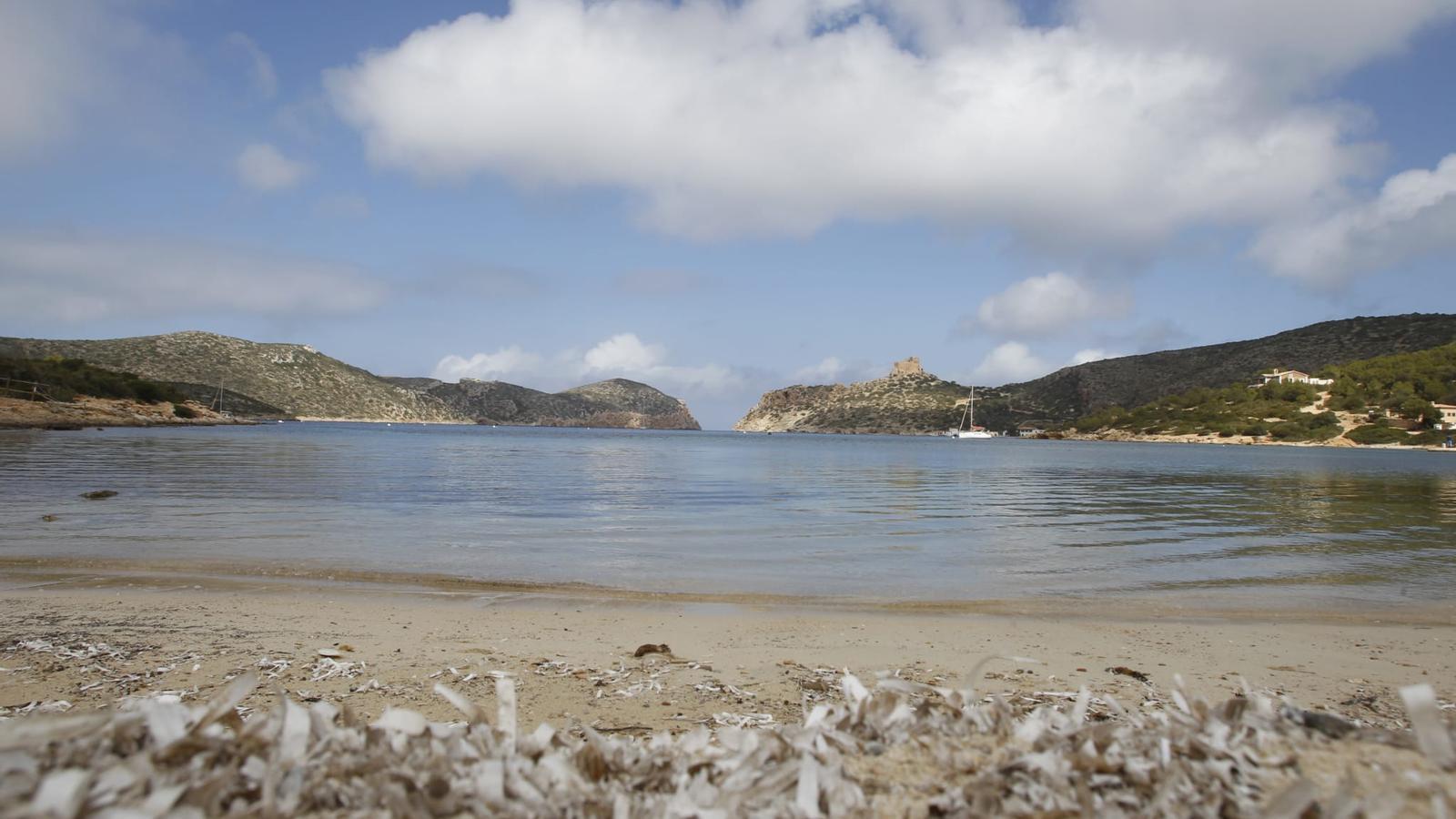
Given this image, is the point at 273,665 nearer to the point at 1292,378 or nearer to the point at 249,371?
the point at 1292,378

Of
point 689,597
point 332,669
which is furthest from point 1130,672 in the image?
point 332,669

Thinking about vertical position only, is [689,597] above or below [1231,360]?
below

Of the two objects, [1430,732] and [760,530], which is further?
[760,530]

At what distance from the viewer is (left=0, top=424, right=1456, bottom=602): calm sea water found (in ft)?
36.5

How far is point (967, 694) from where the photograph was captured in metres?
3.20

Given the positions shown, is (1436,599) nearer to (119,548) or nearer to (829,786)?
(829,786)

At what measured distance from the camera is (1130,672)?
21.0ft

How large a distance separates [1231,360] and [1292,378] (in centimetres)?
2686

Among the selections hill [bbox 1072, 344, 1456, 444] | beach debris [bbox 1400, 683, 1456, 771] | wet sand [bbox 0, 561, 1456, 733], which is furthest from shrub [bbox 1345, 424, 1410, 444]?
beach debris [bbox 1400, 683, 1456, 771]

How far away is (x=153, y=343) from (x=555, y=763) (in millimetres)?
173143

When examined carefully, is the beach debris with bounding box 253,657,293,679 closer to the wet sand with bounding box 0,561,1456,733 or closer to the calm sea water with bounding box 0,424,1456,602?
the wet sand with bounding box 0,561,1456,733

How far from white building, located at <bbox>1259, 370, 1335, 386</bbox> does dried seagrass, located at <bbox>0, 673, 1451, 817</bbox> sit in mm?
144535

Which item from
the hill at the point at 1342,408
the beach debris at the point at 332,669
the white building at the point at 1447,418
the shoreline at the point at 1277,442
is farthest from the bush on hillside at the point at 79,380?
the white building at the point at 1447,418

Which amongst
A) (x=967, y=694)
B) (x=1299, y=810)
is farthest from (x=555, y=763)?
(x=1299, y=810)
